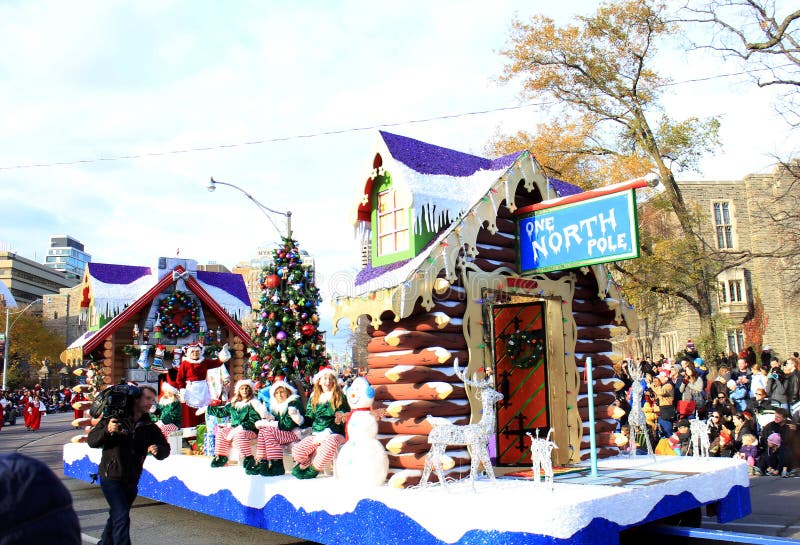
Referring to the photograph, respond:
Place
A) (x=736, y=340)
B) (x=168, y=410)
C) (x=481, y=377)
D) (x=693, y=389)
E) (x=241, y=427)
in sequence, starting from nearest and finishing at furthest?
(x=481, y=377) < (x=241, y=427) < (x=168, y=410) < (x=693, y=389) < (x=736, y=340)

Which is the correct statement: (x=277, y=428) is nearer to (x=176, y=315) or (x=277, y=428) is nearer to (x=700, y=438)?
(x=700, y=438)

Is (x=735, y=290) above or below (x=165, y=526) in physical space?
above

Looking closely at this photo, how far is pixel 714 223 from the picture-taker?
33656 millimetres

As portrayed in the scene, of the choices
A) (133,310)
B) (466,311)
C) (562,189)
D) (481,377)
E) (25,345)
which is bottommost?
(481,377)

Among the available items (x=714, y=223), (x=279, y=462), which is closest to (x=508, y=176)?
(x=279, y=462)

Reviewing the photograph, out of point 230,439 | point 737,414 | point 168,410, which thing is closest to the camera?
point 230,439

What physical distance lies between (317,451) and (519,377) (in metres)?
3.10

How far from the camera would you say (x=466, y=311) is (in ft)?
24.5

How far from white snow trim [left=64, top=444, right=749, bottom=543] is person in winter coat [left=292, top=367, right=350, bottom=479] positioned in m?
0.19

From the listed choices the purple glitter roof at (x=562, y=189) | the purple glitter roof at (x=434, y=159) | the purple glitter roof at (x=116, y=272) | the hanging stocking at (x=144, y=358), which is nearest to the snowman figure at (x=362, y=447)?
the purple glitter roof at (x=434, y=159)

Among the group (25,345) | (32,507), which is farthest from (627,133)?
(25,345)

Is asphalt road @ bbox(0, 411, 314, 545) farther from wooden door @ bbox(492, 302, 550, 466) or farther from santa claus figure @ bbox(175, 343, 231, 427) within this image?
wooden door @ bbox(492, 302, 550, 466)

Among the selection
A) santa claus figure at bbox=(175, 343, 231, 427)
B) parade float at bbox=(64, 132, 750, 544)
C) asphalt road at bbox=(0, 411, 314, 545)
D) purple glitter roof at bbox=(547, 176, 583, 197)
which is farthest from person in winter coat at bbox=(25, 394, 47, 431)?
purple glitter roof at bbox=(547, 176, 583, 197)

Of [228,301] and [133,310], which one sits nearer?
[133,310]
